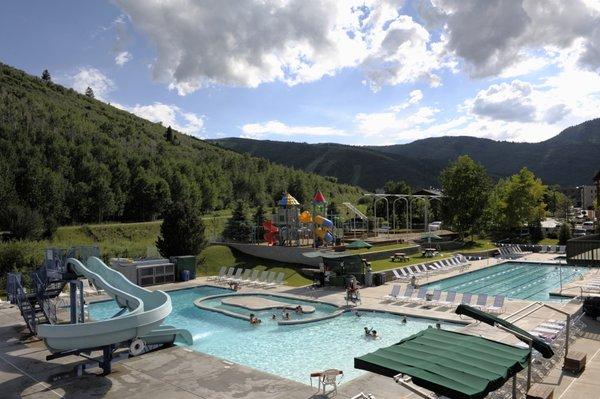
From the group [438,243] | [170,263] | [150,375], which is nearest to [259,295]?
[170,263]

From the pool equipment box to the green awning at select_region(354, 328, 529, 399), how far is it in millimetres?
21399

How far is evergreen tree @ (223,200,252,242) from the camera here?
141 ft

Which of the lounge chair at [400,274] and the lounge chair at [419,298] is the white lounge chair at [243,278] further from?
the lounge chair at [419,298]

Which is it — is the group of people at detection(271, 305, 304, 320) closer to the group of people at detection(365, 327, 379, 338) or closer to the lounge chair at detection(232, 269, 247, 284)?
the group of people at detection(365, 327, 379, 338)

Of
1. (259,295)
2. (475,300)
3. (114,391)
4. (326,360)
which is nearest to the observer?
(114,391)

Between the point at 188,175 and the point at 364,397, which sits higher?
the point at 188,175

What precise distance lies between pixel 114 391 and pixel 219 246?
25583 mm

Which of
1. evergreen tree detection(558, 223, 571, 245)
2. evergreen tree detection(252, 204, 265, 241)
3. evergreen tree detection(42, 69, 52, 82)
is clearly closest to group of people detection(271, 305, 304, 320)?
evergreen tree detection(252, 204, 265, 241)

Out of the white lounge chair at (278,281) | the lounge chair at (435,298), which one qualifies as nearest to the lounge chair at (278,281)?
the white lounge chair at (278,281)

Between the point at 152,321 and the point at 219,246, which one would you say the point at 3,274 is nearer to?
the point at 219,246

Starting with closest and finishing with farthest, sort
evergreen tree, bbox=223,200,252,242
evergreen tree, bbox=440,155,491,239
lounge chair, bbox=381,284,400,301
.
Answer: lounge chair, bbox=381,284,400,301
evergreen tree, bbox=223,200,252,242
evergreen tree, bbox=440,155,491,239

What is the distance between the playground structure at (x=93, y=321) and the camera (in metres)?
10.5

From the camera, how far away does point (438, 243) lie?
133 feet

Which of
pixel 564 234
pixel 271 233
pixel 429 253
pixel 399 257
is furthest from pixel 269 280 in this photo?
pixel 564 234
